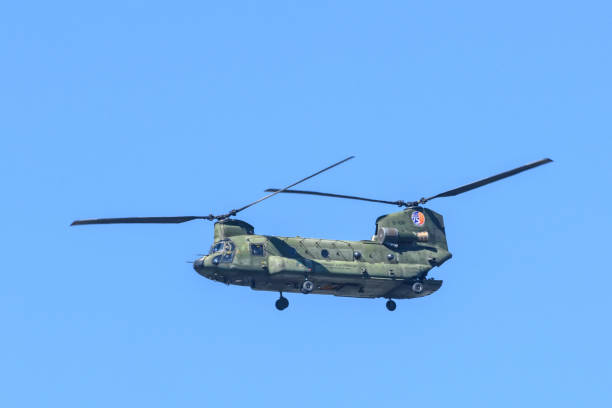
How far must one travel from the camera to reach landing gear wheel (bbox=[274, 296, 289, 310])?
71438mm

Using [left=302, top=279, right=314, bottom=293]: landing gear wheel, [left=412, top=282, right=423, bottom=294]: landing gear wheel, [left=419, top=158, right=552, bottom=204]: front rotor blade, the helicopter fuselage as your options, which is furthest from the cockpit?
[left=419, top=158, right=552, bottom=204]: front rotor blade

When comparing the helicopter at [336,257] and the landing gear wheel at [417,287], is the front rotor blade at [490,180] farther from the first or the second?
the landing gear wheel at [417,287]

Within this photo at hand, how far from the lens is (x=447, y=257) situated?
2970 inches

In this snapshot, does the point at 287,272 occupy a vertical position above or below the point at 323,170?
below

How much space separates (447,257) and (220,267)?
1476 cm

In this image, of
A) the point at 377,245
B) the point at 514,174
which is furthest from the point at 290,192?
the point at 514,174

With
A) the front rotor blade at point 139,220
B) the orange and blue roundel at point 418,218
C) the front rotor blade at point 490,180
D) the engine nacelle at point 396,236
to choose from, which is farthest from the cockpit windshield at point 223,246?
the front rotor blade at point 490,180

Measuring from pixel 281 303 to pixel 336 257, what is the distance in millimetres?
4185

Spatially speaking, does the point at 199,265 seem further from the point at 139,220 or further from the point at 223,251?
the point at 139,220

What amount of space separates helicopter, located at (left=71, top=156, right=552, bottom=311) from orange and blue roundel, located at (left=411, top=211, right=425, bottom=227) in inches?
1.7

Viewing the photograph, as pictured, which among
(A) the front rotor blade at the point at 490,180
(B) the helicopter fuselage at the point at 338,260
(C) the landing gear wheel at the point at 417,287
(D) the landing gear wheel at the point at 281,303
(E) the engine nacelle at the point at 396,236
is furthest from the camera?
(E) the engine nacelle at the point at 396,236

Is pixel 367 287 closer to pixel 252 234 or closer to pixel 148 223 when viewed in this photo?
pixel 252 234

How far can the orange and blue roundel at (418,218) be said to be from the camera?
75.8 meters

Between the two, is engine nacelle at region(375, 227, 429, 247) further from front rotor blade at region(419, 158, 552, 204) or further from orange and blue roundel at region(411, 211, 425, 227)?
front rotor blade at region(419, 158, 552, 204)
